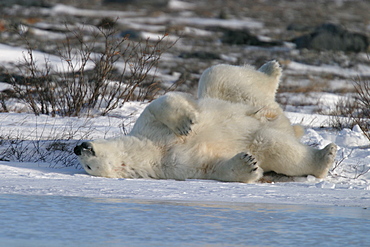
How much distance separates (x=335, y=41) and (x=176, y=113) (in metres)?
19.8

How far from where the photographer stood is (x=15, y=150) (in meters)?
5.41

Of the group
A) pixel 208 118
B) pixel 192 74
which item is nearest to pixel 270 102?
pixel 208 118

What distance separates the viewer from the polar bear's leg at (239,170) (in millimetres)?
4500

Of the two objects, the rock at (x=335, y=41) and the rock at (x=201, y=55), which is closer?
the rock at (x=201, y=55)

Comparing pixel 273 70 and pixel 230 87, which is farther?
pixel 273 70

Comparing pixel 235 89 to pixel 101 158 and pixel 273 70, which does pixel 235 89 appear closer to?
pixel 273 70

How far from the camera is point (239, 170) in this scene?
4.53 meters

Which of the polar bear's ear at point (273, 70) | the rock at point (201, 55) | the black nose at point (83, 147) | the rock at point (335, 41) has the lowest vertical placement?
the rock at point (201, 55)

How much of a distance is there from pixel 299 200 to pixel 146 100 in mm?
5541

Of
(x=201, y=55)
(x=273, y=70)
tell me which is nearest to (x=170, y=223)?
(x=273, y=70)

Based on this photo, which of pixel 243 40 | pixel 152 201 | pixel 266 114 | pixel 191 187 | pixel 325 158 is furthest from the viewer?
pixel 243 40

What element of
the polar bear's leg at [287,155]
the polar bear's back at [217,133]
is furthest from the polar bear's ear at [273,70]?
the polar bear's leg at [287,155]

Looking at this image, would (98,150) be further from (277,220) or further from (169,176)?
(277,220)

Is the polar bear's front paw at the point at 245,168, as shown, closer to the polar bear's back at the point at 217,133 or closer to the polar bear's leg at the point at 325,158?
the polar bear's back at the point at 217,133
